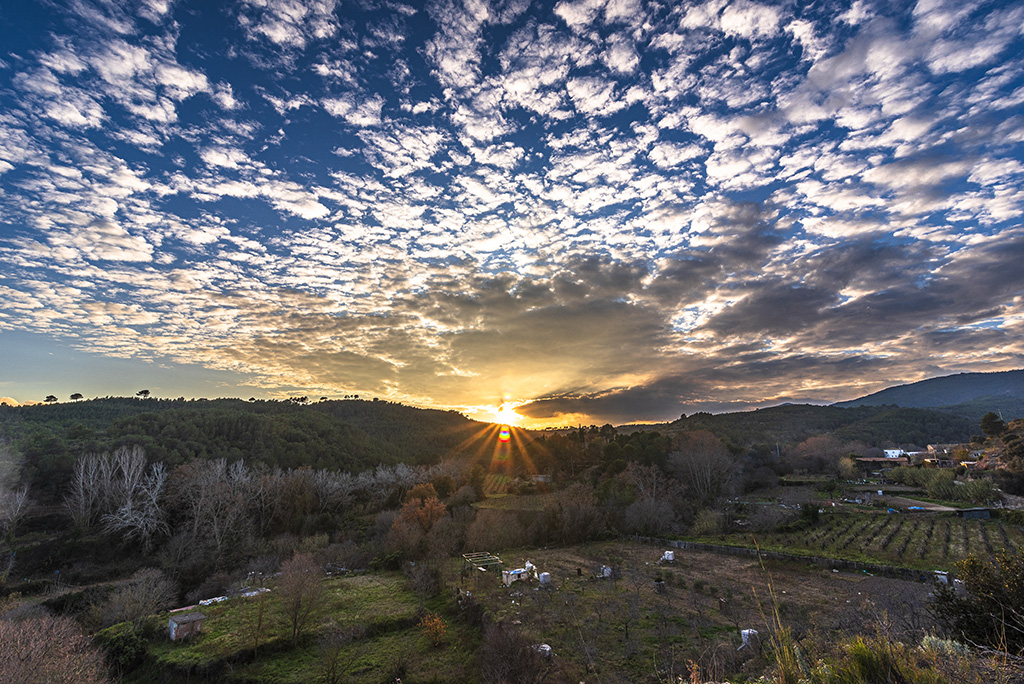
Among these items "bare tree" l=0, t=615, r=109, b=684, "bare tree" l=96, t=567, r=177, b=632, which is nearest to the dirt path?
"bare tree" l=0, t=615, r=109, b=684

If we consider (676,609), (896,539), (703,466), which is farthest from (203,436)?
(896,539)

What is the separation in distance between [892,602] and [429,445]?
79.4 metres

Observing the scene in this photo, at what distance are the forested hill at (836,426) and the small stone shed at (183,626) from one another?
248ft

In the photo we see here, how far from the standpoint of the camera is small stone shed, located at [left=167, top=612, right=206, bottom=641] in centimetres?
2052

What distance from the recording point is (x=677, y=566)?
27.3 m

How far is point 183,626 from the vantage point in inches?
811

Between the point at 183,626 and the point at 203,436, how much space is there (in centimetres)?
4401

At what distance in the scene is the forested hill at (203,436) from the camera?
4569cm

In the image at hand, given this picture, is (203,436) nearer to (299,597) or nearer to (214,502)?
(214,502)

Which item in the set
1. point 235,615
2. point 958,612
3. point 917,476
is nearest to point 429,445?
point 235,615

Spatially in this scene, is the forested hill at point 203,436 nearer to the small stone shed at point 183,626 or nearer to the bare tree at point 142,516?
the bare tree at point 142,516

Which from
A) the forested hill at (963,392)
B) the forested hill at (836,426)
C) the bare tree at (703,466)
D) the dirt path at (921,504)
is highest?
the forested hill at (963,392)

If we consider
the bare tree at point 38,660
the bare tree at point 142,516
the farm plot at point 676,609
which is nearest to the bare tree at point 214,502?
the bare tree at point 142,516

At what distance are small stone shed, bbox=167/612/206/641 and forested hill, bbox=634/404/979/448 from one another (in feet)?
248
